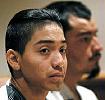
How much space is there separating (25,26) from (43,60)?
0.09 meters

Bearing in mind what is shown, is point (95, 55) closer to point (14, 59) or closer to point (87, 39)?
point (87, 39)

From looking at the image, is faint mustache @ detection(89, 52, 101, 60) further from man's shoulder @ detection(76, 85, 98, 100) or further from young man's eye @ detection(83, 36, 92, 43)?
man's shoulder @ detection(76, 85, 98, 100)

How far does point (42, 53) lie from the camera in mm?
698

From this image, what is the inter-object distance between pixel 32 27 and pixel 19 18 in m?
0.04

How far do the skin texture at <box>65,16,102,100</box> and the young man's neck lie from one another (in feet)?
1.44

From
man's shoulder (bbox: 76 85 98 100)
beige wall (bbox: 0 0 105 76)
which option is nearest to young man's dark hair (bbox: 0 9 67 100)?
beige wall (bbox: 0 0 105 76)

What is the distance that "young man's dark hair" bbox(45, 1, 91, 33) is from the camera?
1.21m

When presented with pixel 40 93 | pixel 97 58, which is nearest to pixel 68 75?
pixel 97 58

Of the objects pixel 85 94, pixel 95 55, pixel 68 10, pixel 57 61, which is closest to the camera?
pixel 57 61

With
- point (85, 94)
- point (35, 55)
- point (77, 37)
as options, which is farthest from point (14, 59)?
point (77, 37)

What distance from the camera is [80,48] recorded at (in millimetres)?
1310

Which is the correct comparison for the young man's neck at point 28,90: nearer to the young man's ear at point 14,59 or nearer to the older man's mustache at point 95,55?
the young man's ear at point 14,59

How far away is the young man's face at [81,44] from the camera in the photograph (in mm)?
1267

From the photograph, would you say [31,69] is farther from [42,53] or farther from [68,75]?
[68,75]
